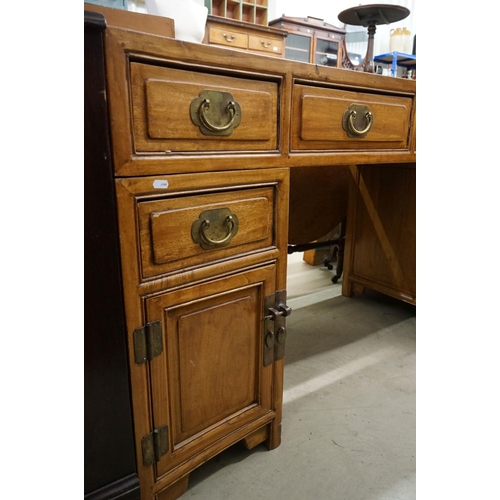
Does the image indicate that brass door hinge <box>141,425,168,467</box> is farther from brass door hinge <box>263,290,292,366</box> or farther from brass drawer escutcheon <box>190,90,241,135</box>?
brass drawer escutcheon <box>190,90,241,135</box>

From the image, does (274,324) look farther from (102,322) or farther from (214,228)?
(102,322)

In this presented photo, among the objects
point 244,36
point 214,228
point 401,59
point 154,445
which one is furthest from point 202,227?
point 244,36

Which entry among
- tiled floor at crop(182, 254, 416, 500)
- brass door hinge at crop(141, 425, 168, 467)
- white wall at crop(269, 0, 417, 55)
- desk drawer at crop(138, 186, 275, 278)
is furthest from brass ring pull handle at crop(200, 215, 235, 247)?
white wall at crop(269, 0, 417, 55)

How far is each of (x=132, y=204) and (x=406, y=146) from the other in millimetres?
925

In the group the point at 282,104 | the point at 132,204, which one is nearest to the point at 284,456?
the point at 132,204

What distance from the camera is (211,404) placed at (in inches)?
35.1

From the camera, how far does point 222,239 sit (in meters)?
0.80

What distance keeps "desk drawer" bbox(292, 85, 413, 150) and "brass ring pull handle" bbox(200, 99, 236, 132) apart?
0.19m

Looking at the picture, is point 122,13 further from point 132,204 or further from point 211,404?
point 211,404

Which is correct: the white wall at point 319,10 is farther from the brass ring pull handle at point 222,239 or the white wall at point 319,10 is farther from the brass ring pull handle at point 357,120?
the brass ring pull handle at point 222,239

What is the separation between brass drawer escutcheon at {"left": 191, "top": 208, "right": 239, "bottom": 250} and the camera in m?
0.76

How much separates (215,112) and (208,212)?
0.64 feet

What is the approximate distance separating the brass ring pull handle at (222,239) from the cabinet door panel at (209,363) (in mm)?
89

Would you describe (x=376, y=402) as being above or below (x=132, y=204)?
below
